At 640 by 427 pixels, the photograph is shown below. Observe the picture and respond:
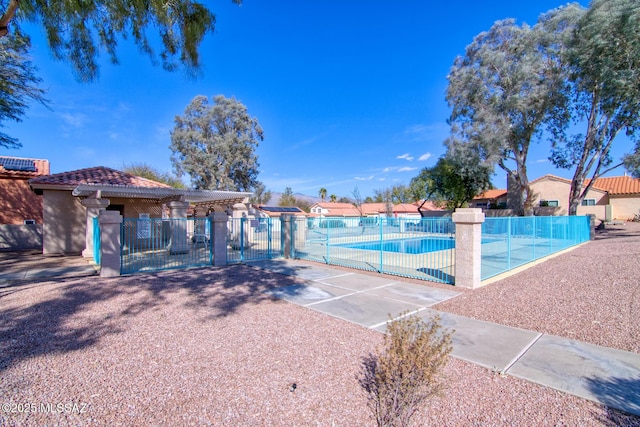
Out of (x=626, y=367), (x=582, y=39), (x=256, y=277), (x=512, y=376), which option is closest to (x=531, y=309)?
(x=626, y=367)

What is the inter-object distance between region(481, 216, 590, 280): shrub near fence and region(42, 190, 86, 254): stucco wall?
59.9ft

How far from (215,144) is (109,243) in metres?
26.5

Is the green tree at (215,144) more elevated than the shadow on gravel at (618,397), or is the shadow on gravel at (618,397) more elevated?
the green tree at (215,144)

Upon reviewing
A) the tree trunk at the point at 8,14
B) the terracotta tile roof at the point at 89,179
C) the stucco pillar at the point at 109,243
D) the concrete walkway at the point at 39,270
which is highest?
the tree trunk at the point at 8,14

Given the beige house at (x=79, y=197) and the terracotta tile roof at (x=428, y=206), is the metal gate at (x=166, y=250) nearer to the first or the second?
the beige house at (x=79, y=197)

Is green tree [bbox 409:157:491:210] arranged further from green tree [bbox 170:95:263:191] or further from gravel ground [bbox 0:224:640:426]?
gravel ground [bbox 0:224:640:426]

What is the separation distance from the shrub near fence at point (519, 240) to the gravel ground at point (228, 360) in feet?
8.17

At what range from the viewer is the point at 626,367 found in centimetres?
382

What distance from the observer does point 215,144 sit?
112 feet

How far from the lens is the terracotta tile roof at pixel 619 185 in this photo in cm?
3566

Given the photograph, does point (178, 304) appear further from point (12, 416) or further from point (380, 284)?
point (380, 284)

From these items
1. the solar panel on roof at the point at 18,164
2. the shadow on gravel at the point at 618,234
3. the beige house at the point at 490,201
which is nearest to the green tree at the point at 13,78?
the solar panel on roof at the point at 18,164

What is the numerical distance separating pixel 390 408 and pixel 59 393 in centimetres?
333

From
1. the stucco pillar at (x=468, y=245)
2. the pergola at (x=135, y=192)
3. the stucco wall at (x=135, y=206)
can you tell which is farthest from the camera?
the stucco wall at (x=135, y=206)
